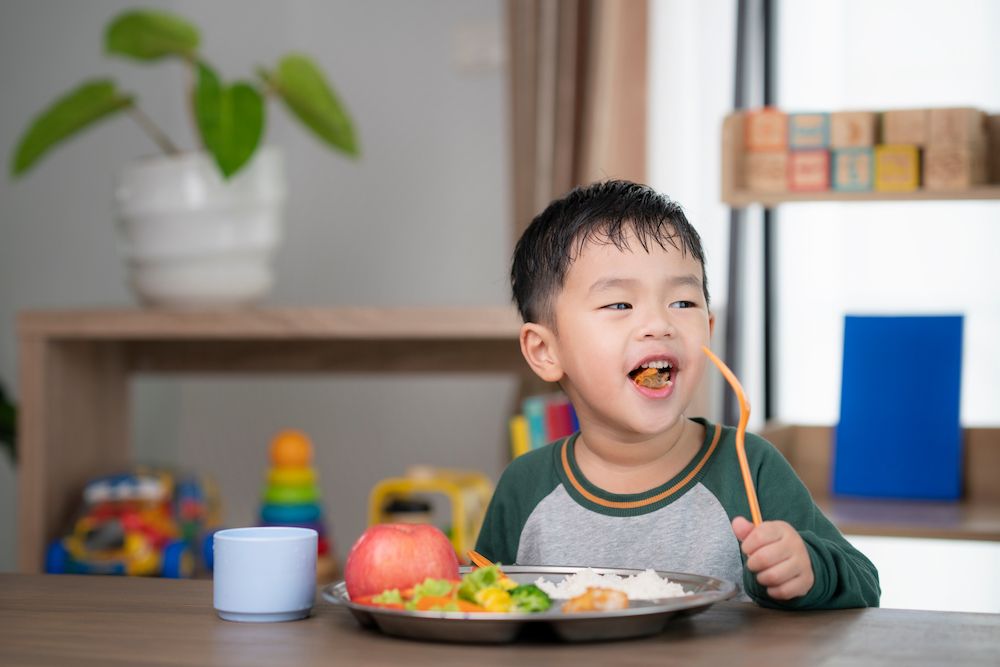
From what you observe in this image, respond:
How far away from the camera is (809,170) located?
6.06 feet

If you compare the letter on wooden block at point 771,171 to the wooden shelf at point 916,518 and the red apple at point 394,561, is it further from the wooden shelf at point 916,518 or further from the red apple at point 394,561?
the red apple at point 394,561

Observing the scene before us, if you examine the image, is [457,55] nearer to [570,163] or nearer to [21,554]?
[570,163]

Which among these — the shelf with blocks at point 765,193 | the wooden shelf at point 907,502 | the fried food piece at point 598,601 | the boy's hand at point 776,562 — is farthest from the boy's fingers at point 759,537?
the shelf with blocks at point 765,193

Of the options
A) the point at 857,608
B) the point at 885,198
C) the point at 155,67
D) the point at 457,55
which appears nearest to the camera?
the point at 857,608

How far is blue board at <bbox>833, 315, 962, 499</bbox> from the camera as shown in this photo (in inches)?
76.2

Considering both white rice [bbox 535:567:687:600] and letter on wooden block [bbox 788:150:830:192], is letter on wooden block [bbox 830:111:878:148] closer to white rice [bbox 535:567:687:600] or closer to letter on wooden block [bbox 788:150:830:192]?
letter on wooden block [bbox 788:150:830:192]

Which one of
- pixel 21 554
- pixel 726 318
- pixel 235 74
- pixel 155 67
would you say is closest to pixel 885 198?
pixel 726 318

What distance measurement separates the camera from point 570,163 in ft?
8.39

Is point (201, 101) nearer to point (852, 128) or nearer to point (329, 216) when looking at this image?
point (329, 216)

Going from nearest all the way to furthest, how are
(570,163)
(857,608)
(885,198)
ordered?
(857,608) → (885,198) → (570,163)

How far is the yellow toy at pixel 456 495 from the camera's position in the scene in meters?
2.32

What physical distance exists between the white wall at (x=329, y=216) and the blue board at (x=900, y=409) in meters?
1.11

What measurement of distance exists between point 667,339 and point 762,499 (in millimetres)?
153

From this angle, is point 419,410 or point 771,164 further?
point 419,410
